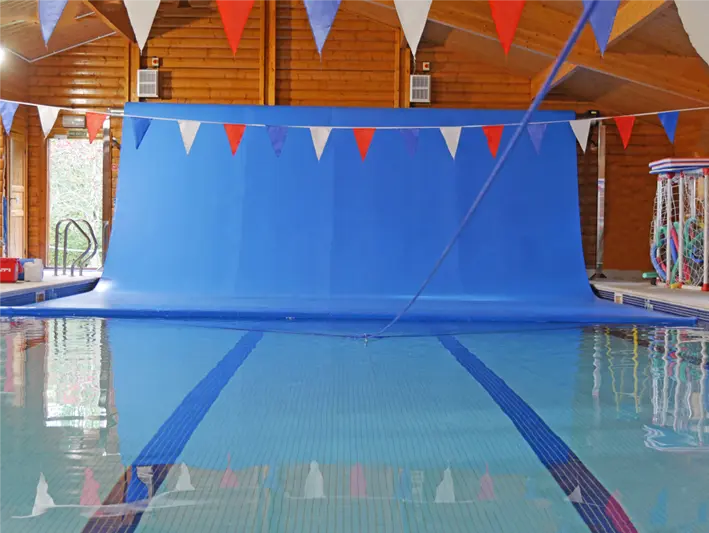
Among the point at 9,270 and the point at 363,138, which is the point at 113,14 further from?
the point at 363,138

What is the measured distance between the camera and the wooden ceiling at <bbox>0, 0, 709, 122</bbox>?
666 centimetres

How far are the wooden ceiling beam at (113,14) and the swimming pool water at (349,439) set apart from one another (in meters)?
5.72

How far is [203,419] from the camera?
101 inches

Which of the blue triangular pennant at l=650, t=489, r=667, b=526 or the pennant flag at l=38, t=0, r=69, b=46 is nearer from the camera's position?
the blue triangular pennant at l=650, t=489, r=667, b=526

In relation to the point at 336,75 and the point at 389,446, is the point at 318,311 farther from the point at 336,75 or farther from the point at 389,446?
the point at 336,75

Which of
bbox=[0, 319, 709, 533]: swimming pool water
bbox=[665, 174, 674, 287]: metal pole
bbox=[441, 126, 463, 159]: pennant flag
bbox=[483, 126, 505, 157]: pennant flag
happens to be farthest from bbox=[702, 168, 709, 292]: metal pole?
bbox=[0, 319, 709, 533]: swimming pool water

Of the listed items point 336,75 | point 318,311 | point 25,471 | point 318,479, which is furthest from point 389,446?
point 336,75

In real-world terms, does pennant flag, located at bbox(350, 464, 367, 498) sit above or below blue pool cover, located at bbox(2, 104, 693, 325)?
below

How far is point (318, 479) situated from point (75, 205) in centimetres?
1414

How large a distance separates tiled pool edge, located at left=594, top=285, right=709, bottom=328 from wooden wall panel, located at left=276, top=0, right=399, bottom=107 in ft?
13.0

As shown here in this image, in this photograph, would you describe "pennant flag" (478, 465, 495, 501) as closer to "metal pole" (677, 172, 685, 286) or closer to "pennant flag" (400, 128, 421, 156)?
"pennant flag" (400, 128, 421, 156)

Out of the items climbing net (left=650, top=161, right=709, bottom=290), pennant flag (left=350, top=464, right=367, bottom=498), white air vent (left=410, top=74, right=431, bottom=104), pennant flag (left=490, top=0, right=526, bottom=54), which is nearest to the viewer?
pennant flag (left=350, top=464, right=367, bottom=498)

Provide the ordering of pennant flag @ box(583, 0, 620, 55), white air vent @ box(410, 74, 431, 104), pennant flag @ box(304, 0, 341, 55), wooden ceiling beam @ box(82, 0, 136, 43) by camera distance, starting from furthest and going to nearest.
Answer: white air vent @ box(410, 74, 431, 104) → wooden ceiling beam @ box(82, 0, 136, 43) → pennant flag @ box(304, 0, 341, 55) → pennant flag @ box(583, 0, 620, 55)

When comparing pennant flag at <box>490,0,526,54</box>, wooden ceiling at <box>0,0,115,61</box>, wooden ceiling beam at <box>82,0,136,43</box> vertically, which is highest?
wooden ceiling beam at <box>82,0,136,43</box>
